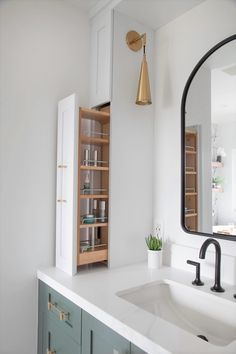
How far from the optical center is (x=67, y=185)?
1.61 m

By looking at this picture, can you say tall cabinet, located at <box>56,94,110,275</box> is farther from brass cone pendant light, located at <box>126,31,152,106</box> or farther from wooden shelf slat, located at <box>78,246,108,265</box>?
brass cone pendant light, located at <box>126,31,152,106</box>

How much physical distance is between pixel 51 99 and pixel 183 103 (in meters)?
0.82

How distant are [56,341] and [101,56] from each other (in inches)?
66.6

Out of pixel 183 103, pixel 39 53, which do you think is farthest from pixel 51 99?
pixel 183 103

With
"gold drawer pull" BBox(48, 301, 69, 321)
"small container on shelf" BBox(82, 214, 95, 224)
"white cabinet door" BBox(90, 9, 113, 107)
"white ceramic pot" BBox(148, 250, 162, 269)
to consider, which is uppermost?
"white cabinet door" BBox(90, 9, 113, 107)

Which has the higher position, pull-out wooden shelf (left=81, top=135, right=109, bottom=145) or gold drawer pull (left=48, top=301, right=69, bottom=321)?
pull-out wooden shelf (left=81, top=135, right=109, bottom=145)

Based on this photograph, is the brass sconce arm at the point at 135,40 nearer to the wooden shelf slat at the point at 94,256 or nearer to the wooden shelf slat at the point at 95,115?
the wooden shelf slat at the point at 95,115

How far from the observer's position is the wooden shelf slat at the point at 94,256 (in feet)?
5.24

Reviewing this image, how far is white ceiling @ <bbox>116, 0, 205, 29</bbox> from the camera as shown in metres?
1.68

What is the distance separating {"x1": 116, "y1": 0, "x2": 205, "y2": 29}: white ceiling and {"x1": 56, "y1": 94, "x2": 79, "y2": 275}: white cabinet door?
68cm

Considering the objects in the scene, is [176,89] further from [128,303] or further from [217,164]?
[128,303]

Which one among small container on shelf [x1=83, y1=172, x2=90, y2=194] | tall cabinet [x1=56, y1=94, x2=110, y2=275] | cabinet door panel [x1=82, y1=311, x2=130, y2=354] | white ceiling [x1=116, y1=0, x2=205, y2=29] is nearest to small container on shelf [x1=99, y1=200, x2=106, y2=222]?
tall cabinet [x1=56, y1=94, x2=110, y2=275]

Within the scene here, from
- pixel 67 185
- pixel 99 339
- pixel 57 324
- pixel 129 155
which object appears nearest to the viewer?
pixel 99 339

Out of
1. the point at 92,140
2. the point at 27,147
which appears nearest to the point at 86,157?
the point at 92,140
